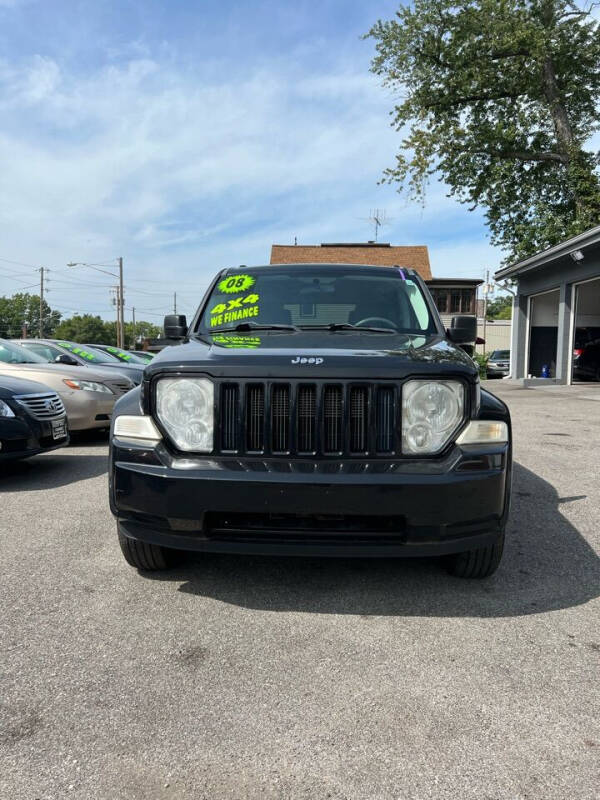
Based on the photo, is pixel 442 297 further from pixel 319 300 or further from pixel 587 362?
pixel 319 300

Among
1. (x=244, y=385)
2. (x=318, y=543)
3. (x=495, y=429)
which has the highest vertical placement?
(x=244, y=385)

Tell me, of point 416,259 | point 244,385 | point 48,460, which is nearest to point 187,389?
point 244,385

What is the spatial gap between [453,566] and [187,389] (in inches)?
63.6

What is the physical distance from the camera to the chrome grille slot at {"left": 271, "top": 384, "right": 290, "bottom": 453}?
2.79 meters

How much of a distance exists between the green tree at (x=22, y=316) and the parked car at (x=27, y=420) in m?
126

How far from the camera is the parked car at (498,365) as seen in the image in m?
27.8

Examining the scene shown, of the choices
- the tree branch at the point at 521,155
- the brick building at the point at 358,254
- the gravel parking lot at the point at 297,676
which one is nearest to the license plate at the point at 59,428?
the gravel parking lot at the point at 297,676

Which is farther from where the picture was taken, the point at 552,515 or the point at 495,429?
the point at 552,515

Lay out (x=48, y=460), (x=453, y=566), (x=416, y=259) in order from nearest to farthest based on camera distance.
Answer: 1. (x=453, y=566)
2. (x=48, y=460)
3. (x=416, y=259)

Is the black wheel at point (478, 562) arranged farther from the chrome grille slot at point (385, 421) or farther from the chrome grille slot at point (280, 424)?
the chrome grille slot at point (280, 424)

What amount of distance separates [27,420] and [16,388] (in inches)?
14.9

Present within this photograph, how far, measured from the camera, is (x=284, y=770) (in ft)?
5.92

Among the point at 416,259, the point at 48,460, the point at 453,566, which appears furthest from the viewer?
the point at 416,259

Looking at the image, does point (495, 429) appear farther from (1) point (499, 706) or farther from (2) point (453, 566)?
(1) point (499, 706)
